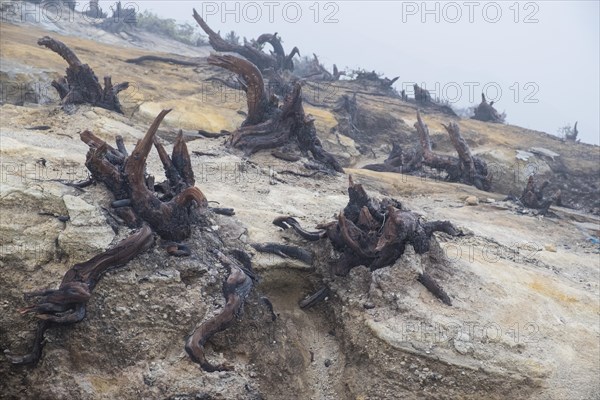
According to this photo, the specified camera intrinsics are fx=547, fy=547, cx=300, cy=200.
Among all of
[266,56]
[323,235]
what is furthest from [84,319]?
[266,56]

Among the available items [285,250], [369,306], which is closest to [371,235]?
[369,306]

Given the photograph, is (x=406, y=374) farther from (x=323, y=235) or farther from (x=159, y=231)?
(x=159, y=231)

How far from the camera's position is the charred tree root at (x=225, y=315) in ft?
14.9

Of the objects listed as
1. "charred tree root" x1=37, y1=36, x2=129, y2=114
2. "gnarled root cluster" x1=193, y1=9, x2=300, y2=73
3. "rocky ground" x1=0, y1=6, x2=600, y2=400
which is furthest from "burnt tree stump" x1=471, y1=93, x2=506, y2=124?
"charred tree root" x1=37, y1=36, x2=129, y2=114

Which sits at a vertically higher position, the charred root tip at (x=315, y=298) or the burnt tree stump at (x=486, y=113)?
the burnt tree stump at (x=486, y=113)

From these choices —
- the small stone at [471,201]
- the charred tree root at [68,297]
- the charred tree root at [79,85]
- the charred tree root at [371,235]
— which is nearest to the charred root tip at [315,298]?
the charred tree root at [371,235]

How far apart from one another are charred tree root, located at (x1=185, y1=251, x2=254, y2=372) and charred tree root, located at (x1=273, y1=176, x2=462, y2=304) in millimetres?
1043

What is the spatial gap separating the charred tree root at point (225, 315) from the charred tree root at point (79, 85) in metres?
6.18

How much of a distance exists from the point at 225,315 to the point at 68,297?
1.27 meters

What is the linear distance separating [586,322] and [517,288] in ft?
2.42

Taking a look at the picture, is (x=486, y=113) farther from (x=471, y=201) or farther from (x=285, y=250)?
(x=285, y=250)

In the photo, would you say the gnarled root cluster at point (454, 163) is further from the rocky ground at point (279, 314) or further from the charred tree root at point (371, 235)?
the charred tree root at point (371, 235)

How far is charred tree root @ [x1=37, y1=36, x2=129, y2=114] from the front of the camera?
31.7 feet

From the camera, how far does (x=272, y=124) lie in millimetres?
9984
